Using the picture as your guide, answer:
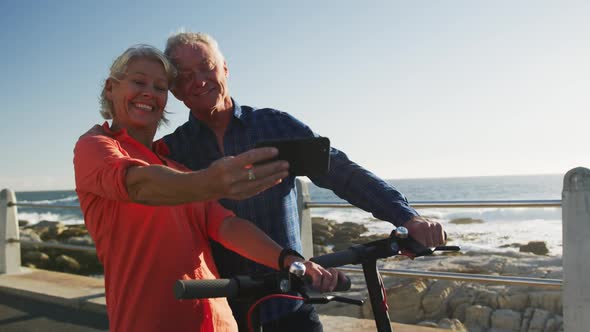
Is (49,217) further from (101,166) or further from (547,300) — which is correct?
(101,166)

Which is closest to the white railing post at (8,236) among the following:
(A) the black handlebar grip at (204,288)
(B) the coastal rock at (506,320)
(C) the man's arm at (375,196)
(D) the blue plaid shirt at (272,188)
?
(D) the blue plaid shirt at (272,188)

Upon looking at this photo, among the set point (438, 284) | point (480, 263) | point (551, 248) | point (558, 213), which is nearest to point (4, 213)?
point (438, 284)

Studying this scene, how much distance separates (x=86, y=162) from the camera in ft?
4.92

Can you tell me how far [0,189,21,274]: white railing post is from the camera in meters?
6.79

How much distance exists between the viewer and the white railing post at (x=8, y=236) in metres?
6.79

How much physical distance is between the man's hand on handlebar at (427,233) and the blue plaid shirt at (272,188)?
0.51 feet

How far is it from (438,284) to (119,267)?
29.7 feet

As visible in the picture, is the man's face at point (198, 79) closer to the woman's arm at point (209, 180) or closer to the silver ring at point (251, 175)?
the woman's arm at point (209, 180)

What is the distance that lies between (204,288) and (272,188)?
1128mm

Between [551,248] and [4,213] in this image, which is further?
[551,248]

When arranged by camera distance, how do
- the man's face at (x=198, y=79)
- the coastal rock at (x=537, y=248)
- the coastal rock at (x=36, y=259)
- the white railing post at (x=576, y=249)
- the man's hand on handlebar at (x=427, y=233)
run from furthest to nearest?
the coastal rock at (x=537, y=248) → the coastal rock at (x=36, y=259) → the white railing post at (x=576, y=249) → the man's face at (x=198, y=79) → the man's hand on handlebar at (x=427, y=233)

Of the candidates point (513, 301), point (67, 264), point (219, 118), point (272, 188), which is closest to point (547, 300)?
point (513, 301)

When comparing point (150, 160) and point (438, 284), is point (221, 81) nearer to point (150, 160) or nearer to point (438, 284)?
point (150, 160)

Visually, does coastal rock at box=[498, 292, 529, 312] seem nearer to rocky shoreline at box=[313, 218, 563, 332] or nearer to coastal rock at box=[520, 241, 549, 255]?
rocky shoreline at box=[313, 218, 563, 332]
